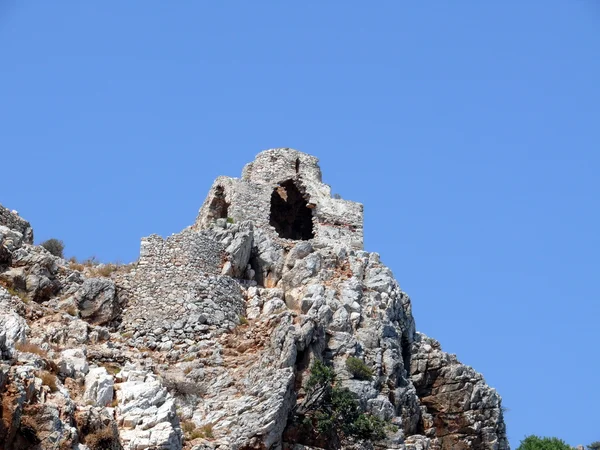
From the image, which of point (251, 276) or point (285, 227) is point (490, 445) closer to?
point (251, 276)

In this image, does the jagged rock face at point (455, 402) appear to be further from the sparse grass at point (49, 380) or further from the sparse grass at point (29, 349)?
the sparse grass at point (49, 380)

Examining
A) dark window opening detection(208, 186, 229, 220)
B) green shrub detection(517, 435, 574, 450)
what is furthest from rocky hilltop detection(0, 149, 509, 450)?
green shrub detection(517, 435, 574, 450)

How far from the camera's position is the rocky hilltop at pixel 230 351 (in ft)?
93.2

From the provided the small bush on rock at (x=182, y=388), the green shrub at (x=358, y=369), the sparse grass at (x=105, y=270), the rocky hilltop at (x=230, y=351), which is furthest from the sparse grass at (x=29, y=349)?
the green shrub at (x=358, y=369)

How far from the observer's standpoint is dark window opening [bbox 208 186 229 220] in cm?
4822

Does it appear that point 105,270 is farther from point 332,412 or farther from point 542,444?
point 542,444

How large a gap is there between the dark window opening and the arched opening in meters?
3.21

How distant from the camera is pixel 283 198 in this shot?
51.3 m

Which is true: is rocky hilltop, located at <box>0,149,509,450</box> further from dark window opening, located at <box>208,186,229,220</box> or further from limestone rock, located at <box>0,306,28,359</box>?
dark window opening, located at <box>208,186,229,220</box>

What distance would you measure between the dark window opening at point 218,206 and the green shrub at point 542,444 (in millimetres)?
19053

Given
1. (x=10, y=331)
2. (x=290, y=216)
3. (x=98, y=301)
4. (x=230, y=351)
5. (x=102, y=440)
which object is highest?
(x=290, y=216)

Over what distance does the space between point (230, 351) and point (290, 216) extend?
638 inches

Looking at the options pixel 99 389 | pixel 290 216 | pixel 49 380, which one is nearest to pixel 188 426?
pixel 99 389

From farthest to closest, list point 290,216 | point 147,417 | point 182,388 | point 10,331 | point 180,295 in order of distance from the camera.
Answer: point 290,216
point 180,295
point 182,388
point 10,331
point 147,417
